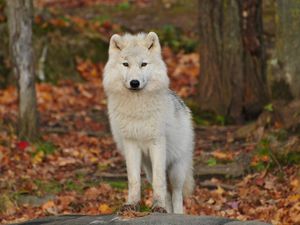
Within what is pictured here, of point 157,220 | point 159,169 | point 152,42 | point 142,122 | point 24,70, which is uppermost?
point 152,42

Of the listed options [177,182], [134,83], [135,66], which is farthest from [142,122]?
[177,182]

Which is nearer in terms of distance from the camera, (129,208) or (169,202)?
(129,208)

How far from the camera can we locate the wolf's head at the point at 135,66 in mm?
8156

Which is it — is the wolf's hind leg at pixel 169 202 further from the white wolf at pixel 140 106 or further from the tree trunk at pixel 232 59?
the tree trunk at pixel 232 59

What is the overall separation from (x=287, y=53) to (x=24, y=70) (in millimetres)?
4448

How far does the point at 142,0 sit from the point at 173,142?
52.4 feet

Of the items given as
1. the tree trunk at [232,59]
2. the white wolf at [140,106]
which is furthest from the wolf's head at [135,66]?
the tree trunk at [232,59]

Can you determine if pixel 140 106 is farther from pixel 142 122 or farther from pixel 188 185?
pixel 188 185

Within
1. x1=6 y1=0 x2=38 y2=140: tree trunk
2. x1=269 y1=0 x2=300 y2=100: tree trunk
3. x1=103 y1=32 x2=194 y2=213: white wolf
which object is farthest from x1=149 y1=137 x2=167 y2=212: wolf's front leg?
x1=6 y1=0 x2=38 y2=140: tree trunk

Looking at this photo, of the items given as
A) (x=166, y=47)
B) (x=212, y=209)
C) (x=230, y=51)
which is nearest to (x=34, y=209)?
(x=212, y=209)

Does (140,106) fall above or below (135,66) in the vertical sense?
below

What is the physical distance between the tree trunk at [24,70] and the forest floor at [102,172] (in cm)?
27

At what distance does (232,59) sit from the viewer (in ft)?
49.8

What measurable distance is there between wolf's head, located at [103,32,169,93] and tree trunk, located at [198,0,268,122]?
6886mm
